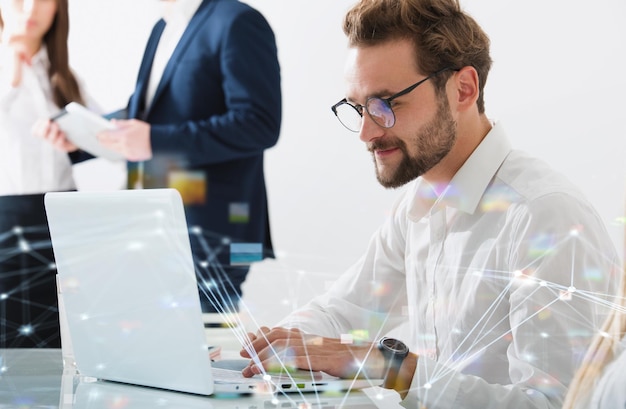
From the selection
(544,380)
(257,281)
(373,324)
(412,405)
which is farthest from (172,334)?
(257,281)

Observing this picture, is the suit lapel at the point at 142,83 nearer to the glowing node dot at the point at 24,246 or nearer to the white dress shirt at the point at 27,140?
the white dress shirt at the point at 27,140

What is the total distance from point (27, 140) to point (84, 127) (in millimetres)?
287

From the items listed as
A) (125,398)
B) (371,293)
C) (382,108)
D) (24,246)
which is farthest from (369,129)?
(24,246)

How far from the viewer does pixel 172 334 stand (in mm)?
1020

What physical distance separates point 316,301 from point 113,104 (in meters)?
1.68

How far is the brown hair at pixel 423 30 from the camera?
4.61ft

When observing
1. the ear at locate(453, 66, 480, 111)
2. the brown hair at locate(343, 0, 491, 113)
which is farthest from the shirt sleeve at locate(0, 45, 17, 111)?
the ear at locate(453, 66, 480, 111)

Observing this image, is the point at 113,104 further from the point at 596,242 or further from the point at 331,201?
the point at 596,242

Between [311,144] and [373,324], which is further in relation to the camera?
[311,144]

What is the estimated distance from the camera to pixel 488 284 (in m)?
1.24

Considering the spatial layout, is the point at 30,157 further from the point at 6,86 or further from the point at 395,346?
the point at 395,346

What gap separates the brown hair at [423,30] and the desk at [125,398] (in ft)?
2.25

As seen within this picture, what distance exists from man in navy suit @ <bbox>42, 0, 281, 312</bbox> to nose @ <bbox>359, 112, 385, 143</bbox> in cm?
99

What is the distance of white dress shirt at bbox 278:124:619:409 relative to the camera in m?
1.05
